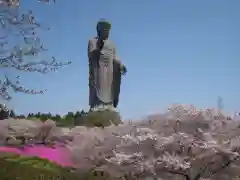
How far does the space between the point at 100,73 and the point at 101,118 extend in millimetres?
2817

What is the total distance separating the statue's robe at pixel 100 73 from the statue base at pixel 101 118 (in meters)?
1.11

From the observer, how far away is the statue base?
17.2 metres

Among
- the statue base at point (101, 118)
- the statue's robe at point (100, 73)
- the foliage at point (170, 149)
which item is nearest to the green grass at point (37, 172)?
the foliage at point (170, 149)

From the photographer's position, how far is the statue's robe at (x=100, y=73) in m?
→ 19.7

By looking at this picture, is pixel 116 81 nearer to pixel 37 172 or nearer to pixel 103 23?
pixel 103 23

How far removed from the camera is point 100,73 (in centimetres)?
1981

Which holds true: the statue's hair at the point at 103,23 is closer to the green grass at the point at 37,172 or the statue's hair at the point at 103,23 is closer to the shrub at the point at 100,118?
the shrub at the point at 100,118

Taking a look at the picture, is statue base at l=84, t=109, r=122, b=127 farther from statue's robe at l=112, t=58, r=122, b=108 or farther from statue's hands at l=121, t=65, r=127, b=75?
statue's hands at l=121, t=65, r=127, b=75

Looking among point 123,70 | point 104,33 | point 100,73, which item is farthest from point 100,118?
point 104,33

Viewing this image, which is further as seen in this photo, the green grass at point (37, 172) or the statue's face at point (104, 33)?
the statue's face at point (104, 33)

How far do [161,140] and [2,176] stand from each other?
2.87m

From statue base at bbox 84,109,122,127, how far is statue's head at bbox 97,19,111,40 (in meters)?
3.47

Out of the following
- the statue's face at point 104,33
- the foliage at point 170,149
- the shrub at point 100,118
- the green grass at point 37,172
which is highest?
the statue's face at point 104,33

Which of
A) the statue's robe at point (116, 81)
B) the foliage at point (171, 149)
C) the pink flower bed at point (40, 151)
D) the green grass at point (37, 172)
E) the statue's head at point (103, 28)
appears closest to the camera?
the foliage at point (171, 149)
